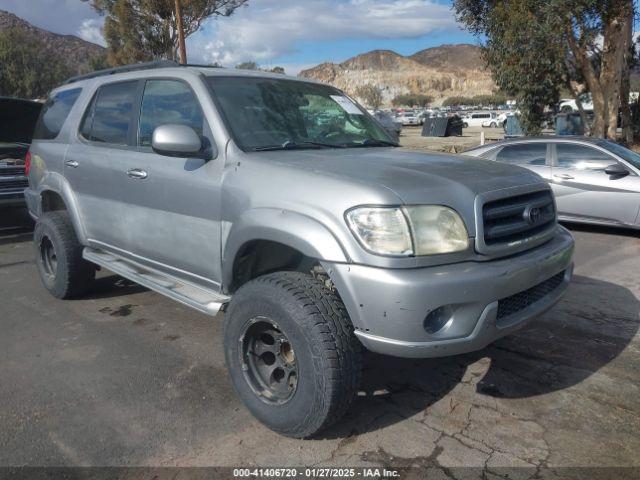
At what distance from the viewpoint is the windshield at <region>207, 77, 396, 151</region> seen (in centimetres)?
339

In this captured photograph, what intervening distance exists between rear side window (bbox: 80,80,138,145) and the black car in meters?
3.43

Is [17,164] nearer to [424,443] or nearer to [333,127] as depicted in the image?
[333,127]

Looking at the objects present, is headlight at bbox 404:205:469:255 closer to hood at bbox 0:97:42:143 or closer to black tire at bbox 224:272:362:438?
black tire at bbox 224:272:362:438

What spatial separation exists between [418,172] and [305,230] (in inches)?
27.1

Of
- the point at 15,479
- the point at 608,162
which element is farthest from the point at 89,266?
the point at 608,162

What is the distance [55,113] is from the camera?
5199 mm

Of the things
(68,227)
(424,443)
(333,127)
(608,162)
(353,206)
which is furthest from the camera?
(608,162)

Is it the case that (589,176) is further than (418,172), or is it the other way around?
(589,176)

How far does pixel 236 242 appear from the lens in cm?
300

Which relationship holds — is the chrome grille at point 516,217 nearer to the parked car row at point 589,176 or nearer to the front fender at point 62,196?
the front fender at point 62,196

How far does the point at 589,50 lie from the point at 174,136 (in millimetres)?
14374

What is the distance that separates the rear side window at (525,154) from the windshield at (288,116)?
5094mm

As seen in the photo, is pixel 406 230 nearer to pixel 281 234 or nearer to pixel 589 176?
pixel 281 234

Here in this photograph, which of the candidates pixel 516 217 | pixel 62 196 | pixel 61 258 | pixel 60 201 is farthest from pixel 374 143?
pixel 60 201
